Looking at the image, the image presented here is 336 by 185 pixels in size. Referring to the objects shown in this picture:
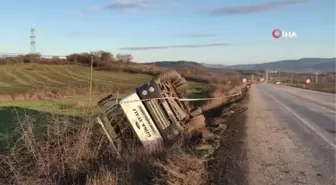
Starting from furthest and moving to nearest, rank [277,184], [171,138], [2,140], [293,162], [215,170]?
[2,140], [171,138], [293,162], [215,170], [277,184]

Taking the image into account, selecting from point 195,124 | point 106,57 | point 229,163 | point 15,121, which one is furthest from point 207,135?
point 106,57

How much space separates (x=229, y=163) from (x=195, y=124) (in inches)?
193

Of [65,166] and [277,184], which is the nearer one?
[277,184]

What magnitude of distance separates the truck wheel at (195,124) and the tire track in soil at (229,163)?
0.79m

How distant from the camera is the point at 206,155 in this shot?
9844 mm

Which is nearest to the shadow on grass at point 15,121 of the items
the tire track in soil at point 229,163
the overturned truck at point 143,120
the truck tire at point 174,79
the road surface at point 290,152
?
the overturned truck at point 143,120

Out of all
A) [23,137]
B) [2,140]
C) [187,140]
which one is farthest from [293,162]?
[2,140]

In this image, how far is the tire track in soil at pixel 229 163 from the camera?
7.93 meters

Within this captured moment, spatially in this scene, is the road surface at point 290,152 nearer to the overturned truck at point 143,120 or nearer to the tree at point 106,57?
the overturned truck at point 143,120

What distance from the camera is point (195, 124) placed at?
554 inches

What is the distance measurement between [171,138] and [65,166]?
3.09m

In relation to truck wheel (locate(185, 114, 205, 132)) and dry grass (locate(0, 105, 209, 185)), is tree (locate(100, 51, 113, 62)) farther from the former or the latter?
dry grass (locate(0, 105, 209, 185))

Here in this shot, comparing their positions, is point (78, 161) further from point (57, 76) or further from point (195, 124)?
point (57, 76)

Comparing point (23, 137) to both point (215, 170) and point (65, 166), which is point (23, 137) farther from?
point (215, 170)
